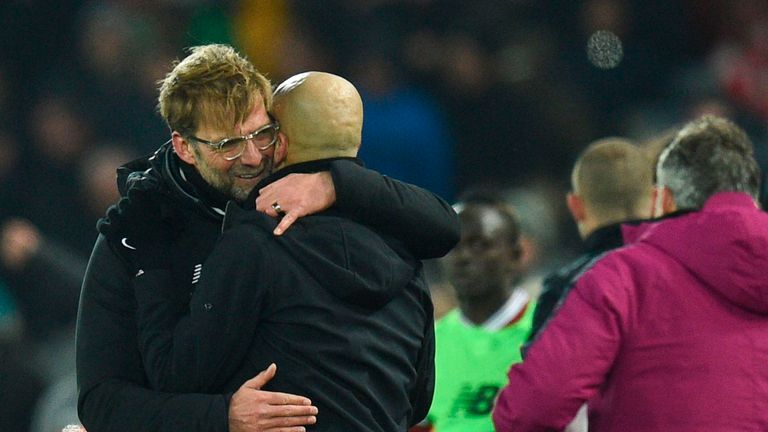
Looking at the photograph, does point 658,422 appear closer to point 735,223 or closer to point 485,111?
point 735,223

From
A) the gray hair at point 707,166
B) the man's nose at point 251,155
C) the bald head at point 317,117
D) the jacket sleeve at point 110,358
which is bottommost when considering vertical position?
the jacket sleeve at point 110,358

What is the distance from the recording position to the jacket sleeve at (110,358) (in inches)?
87.7

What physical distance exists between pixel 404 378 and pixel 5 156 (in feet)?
12.9

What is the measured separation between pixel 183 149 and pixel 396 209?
1.39 feet

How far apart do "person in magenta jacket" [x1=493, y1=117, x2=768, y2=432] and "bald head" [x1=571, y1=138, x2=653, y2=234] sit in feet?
3.56

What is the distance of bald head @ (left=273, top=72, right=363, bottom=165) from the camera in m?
2.31

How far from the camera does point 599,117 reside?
21.1ft

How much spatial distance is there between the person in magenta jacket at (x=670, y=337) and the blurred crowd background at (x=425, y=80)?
9.55 feet

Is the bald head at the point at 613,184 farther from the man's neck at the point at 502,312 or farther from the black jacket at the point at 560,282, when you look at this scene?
the man's neck at the point at 502,312

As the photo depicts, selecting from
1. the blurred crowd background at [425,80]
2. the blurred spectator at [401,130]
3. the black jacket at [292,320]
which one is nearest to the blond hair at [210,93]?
the black jacket at [292,320]

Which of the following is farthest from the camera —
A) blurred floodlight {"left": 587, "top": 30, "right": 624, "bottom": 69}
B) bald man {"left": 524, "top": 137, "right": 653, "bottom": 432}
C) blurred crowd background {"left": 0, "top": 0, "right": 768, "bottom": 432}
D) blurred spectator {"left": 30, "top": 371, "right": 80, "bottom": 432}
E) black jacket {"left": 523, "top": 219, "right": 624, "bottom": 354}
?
blurred floodlight {"left": 587, "top": 30, "right": 624, "bottom": 69}

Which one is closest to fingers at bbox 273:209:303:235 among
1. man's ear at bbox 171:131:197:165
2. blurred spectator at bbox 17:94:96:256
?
man's ear at bbox 171:131:197:165

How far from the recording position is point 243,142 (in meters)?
2.33

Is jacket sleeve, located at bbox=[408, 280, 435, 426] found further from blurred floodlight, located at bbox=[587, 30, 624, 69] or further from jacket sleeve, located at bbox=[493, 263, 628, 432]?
blurred floodlight, located at bbox=[587, 30, 624, 69]
